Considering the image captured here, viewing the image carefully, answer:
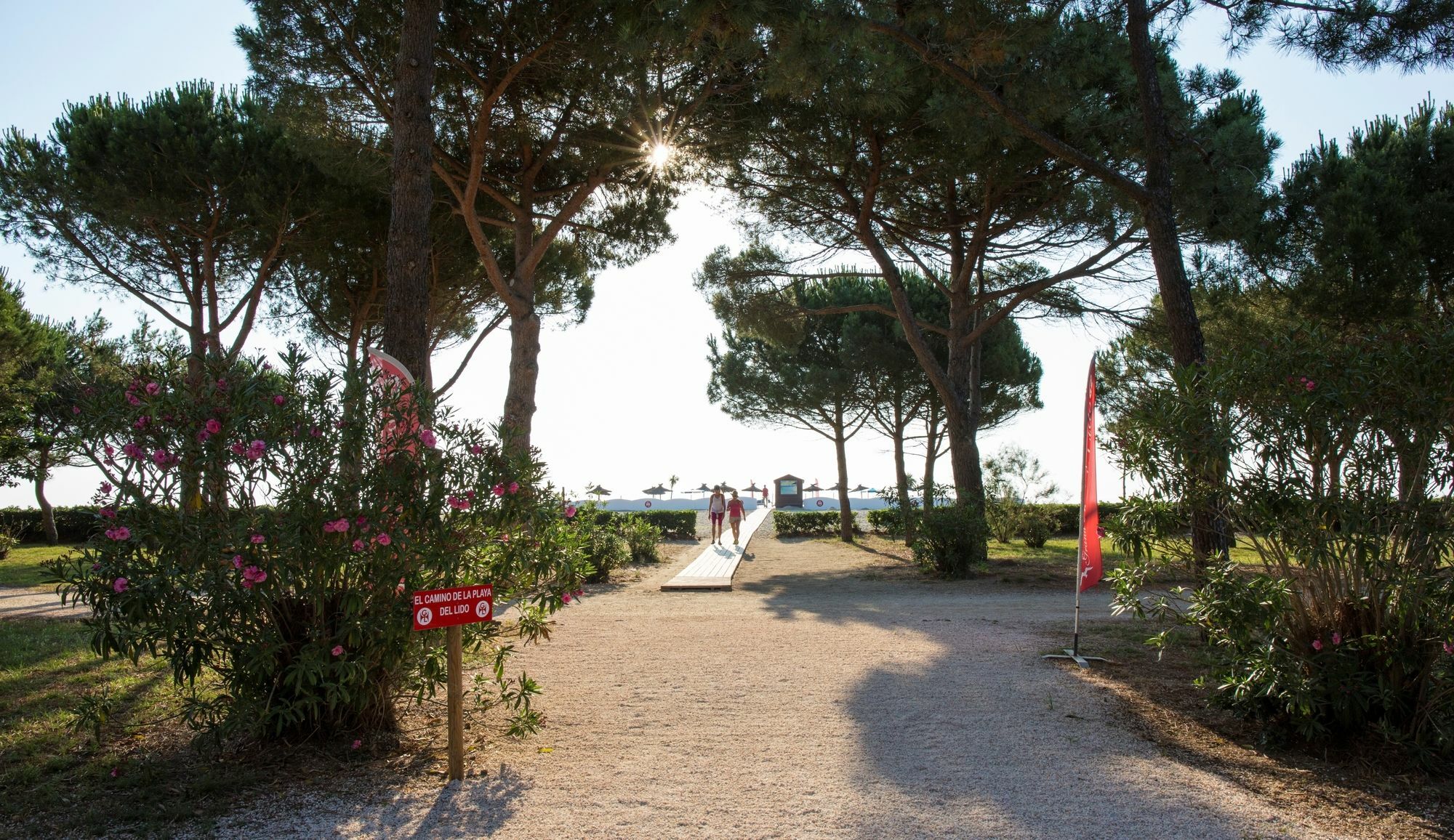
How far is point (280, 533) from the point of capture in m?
3.34

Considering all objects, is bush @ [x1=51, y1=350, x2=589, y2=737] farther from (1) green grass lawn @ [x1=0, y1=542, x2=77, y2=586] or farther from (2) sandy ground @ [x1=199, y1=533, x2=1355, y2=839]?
(1) green grass lawn @ [x1=0, y1=542, x2=77, y2=586]

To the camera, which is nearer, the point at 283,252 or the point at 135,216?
the point at 135,216

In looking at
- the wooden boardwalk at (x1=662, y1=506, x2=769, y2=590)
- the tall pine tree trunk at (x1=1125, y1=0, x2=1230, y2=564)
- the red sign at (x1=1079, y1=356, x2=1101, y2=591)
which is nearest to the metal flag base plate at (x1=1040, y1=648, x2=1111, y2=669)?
the red sign at (x1=1079, y1=356, x2=1101, y2=591)

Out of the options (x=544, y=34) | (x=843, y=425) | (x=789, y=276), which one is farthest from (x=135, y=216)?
(x=843, y=425)

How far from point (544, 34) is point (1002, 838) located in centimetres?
910

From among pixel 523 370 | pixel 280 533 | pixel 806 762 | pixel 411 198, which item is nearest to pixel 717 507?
pixel 523 370

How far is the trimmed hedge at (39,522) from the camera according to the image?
21812 mm

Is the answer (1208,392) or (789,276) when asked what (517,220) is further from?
(1208,392)

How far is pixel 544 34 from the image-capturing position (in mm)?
9336

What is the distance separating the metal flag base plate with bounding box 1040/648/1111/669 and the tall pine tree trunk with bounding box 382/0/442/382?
468 cm

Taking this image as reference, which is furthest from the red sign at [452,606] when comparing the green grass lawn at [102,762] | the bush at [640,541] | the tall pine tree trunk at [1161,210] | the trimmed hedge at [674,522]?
the trimmed hedge at [674,522]

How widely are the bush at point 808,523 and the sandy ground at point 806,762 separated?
19408mm

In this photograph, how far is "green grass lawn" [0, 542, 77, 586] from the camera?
39.5ft

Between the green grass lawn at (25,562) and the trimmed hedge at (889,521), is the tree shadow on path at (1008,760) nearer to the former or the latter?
the trimmed hedge at (889,521)
